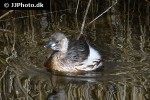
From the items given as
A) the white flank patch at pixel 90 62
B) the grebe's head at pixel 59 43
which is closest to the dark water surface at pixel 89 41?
the white flank patch at pixel 90 62

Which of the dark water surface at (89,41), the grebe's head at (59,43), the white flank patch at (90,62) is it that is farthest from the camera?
the grebe's head at (59,43)

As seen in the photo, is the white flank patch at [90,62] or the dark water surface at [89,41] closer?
the dark water surface at [89,41]

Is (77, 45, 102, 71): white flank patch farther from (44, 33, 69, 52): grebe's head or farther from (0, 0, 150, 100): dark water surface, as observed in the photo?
(44, 33, 69, 52): grebe's head

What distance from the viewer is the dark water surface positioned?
4883 millimetres

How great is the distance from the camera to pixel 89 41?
6.53 m

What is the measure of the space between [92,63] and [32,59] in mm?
772

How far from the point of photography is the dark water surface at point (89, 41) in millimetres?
4883

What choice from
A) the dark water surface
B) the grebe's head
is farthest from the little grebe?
the dark water surface

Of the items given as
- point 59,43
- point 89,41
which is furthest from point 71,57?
point 89,41

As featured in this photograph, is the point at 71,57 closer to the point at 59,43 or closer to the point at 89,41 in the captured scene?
the point at 59,43

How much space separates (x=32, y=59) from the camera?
19.2 ft

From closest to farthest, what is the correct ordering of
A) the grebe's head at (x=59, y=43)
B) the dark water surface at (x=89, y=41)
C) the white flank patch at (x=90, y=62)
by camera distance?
1. the dark water surface at (x=89, y=41)
2. the white flank patch at (x=90, y=62)
3. the grebe's head at (x=59, y=43)

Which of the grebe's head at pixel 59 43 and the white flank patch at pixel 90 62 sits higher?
the grebe's head at pixel 59 43

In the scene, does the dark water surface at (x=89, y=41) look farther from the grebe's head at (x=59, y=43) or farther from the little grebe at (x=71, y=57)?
the grebe's head at (x=59, y=43)
